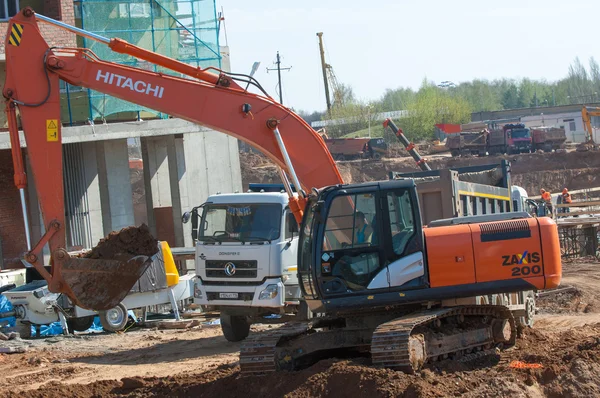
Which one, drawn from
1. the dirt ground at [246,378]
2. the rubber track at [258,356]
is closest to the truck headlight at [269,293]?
the dirt ground at [246,378]

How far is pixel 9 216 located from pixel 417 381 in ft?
70.2

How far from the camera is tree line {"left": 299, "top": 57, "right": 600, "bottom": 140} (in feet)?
302

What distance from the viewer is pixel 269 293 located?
592 inches

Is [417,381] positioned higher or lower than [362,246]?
lower

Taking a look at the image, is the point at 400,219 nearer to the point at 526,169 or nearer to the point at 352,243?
the point at 352,243

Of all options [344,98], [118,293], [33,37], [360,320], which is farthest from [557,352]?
[344,98]

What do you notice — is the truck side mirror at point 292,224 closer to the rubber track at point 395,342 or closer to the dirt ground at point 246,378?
the dirt ground at point 246,378

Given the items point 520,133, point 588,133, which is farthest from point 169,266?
point 588,133

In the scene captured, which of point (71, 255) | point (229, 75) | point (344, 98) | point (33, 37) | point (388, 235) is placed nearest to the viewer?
point (388, 235)

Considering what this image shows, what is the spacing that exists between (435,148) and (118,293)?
62011 mm

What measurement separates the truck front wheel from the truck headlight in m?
1.00

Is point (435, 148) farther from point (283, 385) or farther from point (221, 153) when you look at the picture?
point (283, 385)

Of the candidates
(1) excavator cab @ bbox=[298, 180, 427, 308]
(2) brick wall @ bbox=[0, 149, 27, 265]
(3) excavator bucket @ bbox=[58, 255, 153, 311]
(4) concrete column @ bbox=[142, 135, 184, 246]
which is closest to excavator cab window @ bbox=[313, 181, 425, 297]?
(1) excavator cab @ bbox=[298, 180, 427, 308]

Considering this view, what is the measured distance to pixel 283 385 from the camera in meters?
→ 9.70
